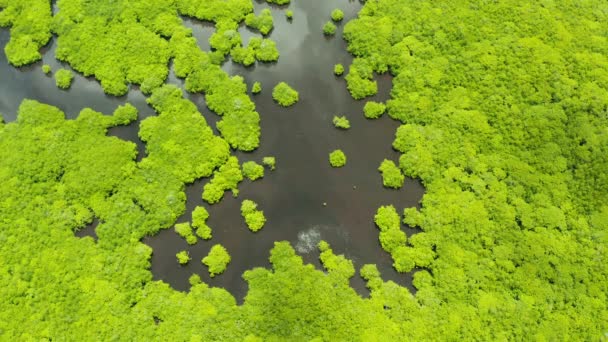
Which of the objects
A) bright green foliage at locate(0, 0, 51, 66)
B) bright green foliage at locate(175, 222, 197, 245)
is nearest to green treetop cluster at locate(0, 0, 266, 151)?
bright green foliage at locate(0, 0, 51, 66)

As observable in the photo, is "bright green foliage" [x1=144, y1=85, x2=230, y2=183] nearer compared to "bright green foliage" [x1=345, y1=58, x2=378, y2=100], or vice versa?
"bright green foliage" [x1=144, y1=85, x2=230, y2=183]

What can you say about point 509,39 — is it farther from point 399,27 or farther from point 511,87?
point 399,27

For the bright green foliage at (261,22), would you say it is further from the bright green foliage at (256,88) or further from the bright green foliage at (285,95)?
the bright green foliage at (285,95)

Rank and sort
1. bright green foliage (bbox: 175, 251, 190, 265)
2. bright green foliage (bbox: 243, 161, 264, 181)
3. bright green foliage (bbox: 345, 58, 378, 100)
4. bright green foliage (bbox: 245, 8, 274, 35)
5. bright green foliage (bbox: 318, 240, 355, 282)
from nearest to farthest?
bright green foliage (bbox: 318, 240, 355, 282)
bright green foliage (bbox: 175, 251, 190, 265)
bright green foliage (bbox: 243, 161, 264, 181)
bright green foliage (bbox: 345, 58, 378, 100)
bright green foliage (bbox: 245, 8, 274, 35)

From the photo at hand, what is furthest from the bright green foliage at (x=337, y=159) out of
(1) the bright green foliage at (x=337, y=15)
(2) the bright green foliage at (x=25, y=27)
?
(2) the bright green foliage at (x=25, y=27)

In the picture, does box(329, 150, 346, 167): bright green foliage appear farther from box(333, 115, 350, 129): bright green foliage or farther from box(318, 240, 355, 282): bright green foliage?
box(318, 240, 355, 282): bright green foliage
